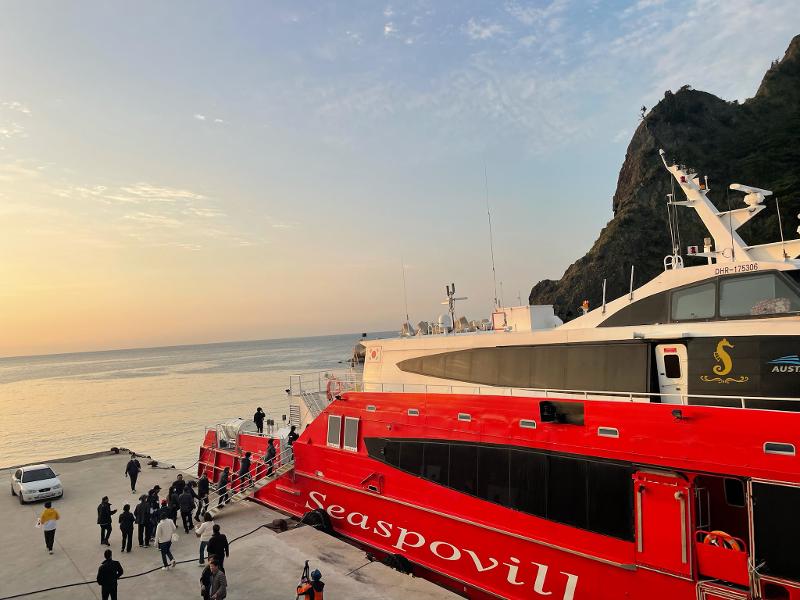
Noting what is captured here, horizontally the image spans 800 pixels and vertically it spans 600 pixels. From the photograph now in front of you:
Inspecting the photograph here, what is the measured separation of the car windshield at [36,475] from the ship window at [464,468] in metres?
12.8

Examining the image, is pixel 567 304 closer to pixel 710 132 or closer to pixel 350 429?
pixel 710 132

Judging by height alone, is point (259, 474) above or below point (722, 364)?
below

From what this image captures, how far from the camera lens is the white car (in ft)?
46.9

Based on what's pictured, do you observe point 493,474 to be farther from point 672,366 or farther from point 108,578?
point 108,578

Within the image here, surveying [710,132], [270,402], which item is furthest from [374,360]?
[710,132]

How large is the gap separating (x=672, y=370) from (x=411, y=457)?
5.01 metres

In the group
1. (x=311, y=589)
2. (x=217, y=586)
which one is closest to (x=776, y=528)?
(x=311, y=589)

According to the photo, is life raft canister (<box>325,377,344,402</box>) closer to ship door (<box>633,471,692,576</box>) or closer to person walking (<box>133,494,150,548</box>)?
person walking (<box>133,494,150,548</box>)

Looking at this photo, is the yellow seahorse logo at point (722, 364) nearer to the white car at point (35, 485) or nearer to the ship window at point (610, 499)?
the ship window at point (610, 499)

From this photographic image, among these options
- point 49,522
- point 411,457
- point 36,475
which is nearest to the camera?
point 411,457

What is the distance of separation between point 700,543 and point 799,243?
15.9ft

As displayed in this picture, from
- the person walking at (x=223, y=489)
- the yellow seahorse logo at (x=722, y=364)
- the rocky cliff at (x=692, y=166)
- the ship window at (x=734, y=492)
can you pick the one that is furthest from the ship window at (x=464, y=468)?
the rocky cliff at (x=692, y=166)

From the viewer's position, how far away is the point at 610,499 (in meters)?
7.18

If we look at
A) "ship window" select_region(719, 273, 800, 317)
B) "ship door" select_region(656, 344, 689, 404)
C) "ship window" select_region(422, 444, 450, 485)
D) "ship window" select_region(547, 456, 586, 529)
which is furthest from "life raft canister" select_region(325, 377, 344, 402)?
"ship window" select_region(719, 273, 800, 317)
